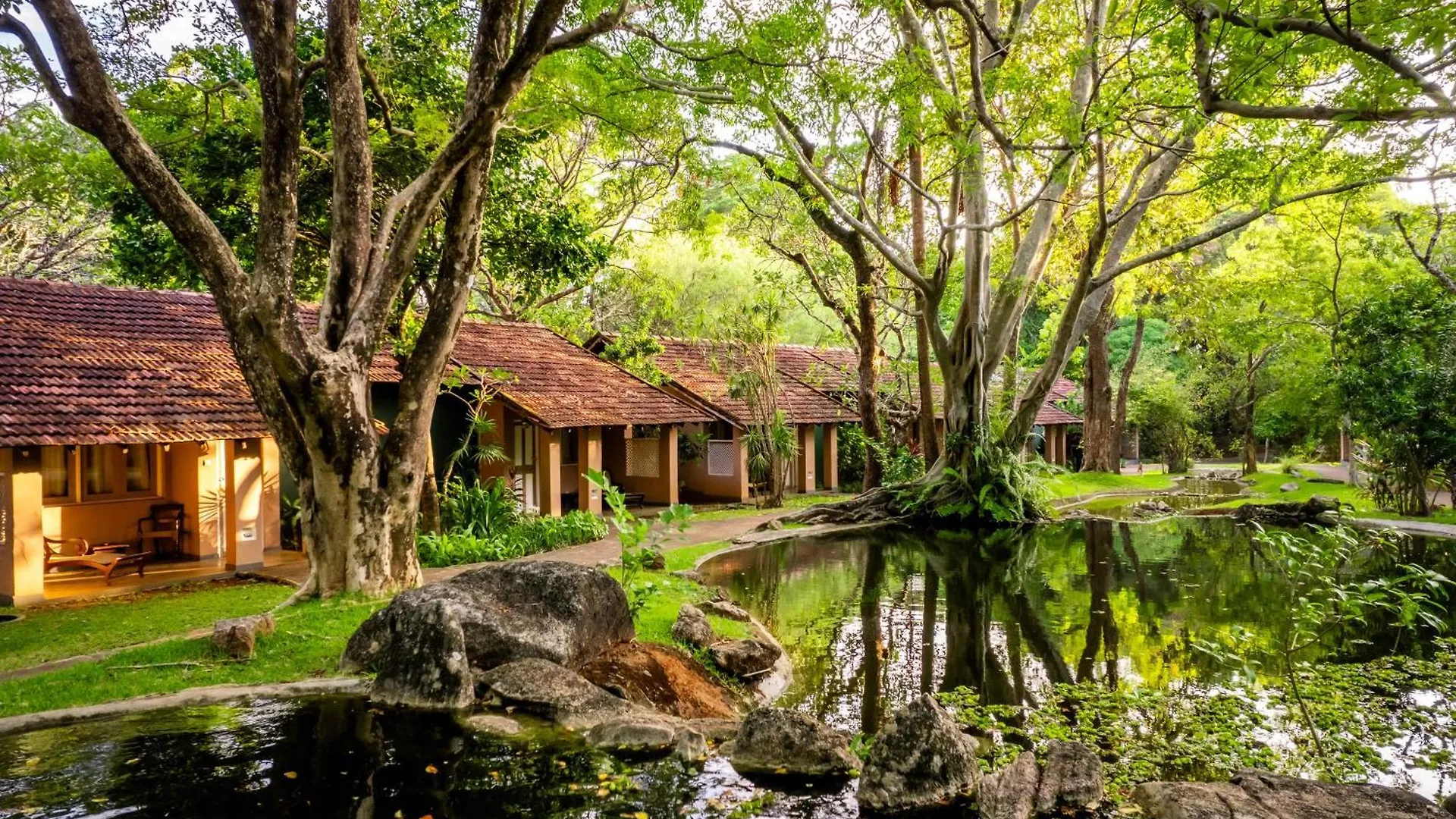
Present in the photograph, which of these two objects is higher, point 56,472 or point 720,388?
point 720,388

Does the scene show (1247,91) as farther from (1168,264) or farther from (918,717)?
(1168,264)

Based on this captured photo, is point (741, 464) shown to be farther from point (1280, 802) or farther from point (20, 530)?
point (1280, 802)

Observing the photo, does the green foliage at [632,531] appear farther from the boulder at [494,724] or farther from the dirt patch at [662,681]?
the boulder at [494,724]

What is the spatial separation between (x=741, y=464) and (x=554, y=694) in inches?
581

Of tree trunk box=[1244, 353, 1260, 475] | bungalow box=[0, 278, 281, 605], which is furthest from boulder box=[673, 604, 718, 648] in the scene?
tree trunk box=[1244, 353, 1260, 475]

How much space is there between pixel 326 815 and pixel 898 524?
14.5 m

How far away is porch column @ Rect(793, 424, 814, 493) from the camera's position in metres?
23.4

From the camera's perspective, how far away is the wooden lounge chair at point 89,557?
38.0 feet

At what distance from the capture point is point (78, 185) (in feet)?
38.8

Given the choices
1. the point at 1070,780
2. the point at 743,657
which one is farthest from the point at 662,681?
the point at 1070,780

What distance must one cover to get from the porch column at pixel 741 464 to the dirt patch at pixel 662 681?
13.2 m

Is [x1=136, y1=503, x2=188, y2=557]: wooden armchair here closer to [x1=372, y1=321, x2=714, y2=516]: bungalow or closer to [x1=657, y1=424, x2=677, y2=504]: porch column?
[x1=372, y1=321, x2=714, y2=516]: bungalow

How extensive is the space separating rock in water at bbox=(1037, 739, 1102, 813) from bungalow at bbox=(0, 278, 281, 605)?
11.0 meters

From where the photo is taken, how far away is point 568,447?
66.1 feet
